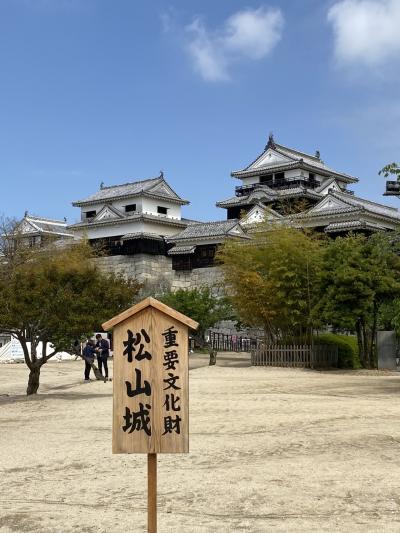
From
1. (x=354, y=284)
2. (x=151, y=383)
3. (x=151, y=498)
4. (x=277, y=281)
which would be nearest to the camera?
(x=151, y=498)

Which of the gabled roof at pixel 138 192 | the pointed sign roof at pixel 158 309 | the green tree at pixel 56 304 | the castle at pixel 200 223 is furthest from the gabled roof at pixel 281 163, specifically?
the pointed sign roof at pixel 158 309

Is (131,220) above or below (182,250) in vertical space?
above

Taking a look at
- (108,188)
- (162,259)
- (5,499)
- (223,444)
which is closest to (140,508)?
(5,499)

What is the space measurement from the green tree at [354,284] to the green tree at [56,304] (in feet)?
29.7

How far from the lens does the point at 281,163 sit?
155 feet

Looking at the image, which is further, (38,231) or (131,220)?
(38,231)

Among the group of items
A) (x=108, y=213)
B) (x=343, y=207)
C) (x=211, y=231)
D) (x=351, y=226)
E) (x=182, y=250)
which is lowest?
(x=182, y=250)

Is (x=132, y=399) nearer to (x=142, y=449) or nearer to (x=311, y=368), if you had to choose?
(x=142, y=449)

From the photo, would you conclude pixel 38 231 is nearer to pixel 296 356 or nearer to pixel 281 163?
pixel 281 163

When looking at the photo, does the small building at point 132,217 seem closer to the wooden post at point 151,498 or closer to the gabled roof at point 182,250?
the gabled roof at point 182,250

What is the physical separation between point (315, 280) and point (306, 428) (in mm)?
15541

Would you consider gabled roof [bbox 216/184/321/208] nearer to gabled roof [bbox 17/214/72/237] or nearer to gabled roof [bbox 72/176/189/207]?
gabled roof [bbox 72/176/189/207]

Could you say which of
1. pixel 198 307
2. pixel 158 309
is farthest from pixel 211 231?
pixel 158 309

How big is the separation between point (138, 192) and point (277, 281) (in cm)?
2202
